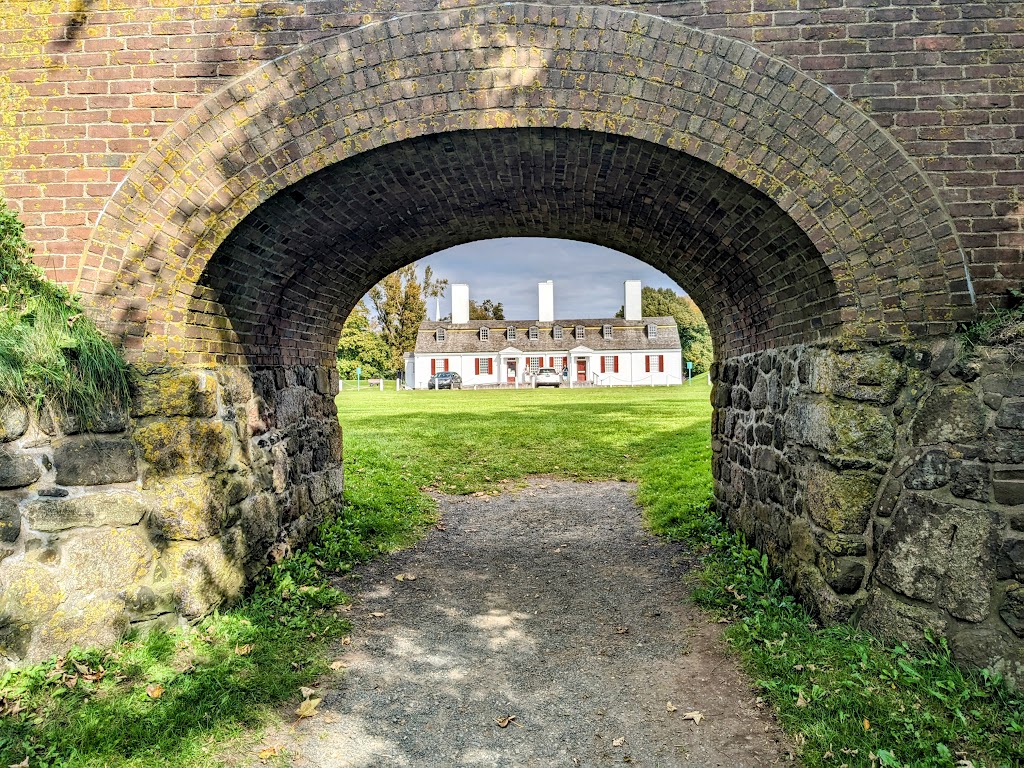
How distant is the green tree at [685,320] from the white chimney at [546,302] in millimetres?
7524

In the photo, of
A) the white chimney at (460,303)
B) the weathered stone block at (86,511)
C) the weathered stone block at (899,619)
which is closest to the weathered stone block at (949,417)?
the weathered stone block at (899,619)

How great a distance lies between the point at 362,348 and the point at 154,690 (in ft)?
144

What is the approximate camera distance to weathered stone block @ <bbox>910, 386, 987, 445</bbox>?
4.03 m

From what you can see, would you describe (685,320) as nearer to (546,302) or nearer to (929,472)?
(546,302)

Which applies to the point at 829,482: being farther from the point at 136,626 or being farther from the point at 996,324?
the point at 136,626

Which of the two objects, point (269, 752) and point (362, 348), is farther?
point (362, 348)

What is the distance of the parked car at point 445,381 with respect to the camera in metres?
A: 46.1

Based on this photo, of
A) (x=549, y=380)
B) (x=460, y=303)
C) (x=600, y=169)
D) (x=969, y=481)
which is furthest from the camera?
(x=460, y=303)

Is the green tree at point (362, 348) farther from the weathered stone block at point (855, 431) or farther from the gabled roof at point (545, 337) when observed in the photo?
the weathered stone block at point (855, 431)

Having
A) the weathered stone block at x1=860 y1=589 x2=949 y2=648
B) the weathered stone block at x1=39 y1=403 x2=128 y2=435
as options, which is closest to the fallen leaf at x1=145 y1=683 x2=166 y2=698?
the weathered stone block at x1=39 y1=403 x2=128 y2=435

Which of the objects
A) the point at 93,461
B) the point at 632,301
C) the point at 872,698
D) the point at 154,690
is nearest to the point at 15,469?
the point at 93,461

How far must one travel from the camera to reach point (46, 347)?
165 inches

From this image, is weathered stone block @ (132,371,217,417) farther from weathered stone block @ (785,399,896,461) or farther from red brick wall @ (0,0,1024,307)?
weathered stone block @ (785,399,896,461)

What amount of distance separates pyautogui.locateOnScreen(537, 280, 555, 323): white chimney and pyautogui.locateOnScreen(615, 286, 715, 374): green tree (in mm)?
7524
